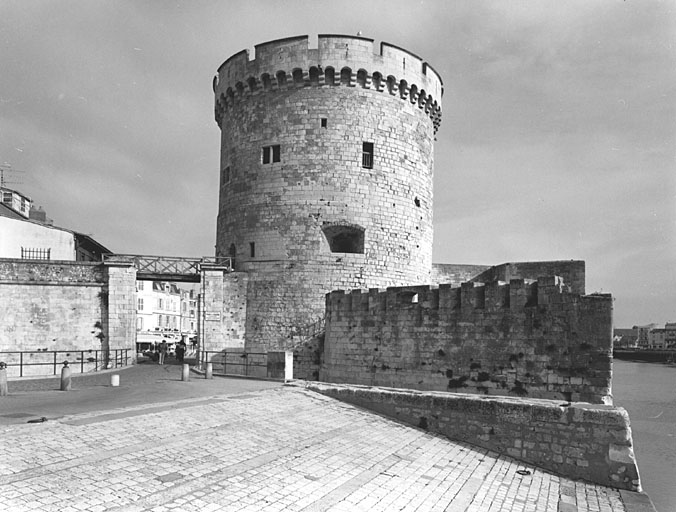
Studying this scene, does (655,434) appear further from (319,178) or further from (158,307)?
(158,307)

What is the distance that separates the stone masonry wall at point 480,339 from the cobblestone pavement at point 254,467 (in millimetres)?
3633

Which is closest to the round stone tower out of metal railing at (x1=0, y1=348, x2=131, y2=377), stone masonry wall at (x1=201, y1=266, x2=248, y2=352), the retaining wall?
stone masonry wall at (x1=201, y1=266, x2=248, y2=352)

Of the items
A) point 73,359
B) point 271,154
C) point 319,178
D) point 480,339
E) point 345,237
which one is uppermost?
point 271,154

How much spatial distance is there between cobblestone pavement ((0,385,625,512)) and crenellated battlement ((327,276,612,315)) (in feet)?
14.2

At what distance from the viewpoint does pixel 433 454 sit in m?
8.76

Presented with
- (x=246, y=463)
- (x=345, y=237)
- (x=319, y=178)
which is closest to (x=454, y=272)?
(x=345, y=237)

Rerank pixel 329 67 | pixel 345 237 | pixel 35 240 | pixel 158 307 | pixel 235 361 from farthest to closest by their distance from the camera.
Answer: pixel 158 307, pixel 35 240, pixel 345 237, pixel 235 361, pixel 329 67

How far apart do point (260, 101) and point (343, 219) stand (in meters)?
5.14

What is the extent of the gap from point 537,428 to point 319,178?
11.4m

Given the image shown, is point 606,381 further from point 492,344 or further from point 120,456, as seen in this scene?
point 120,456

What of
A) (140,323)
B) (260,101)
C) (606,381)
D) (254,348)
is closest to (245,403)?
(606,381)

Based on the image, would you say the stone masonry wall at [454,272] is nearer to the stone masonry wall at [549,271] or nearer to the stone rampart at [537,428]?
the stone masonry wall at [549,271]

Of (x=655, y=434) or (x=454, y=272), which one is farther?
(x=454, y=272)

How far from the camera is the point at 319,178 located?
18.4 m
